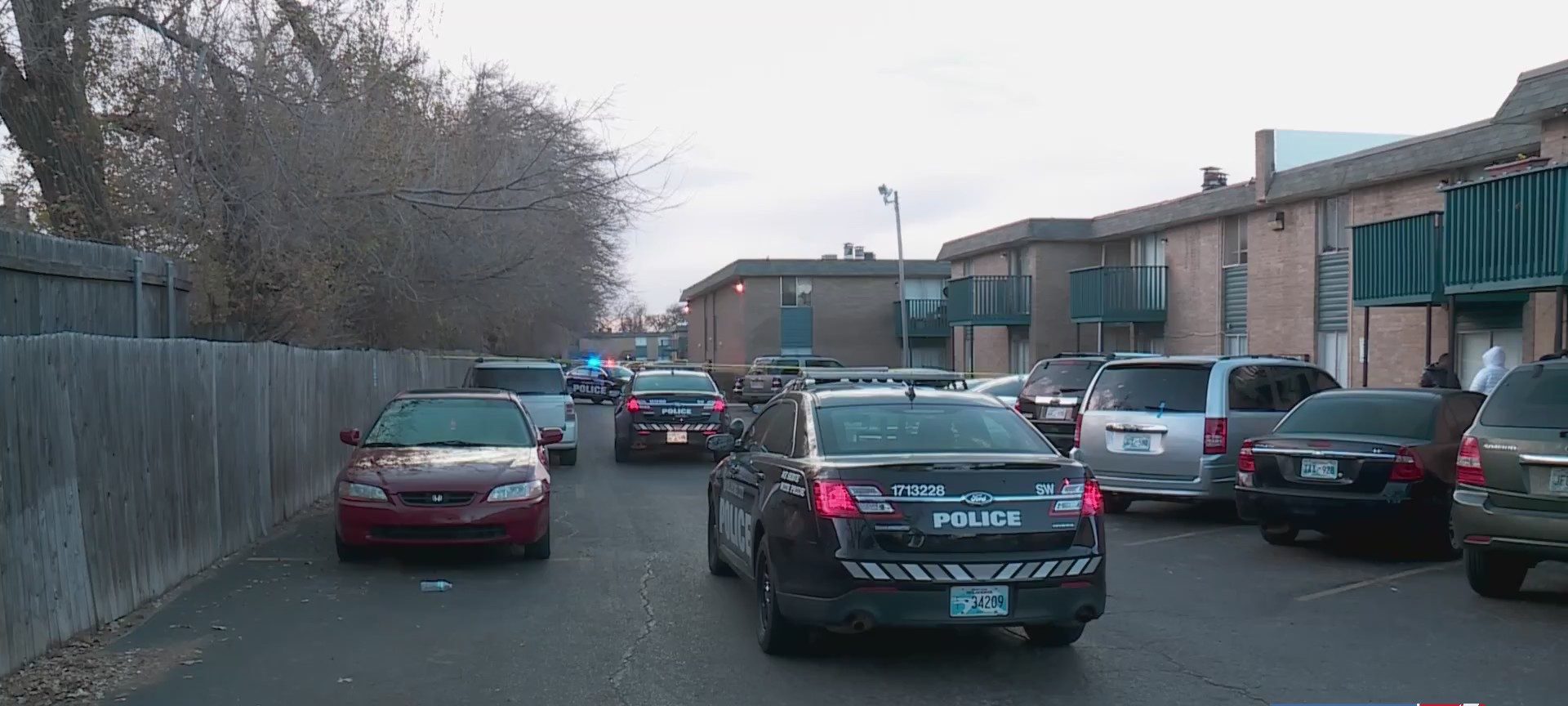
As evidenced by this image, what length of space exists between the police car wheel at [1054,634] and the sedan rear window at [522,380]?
14.1 metres

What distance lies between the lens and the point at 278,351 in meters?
13.8

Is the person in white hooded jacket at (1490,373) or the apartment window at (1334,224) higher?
the apartment window at (1334,224)


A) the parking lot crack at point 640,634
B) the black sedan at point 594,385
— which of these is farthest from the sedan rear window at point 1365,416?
the black sedan at point 594,385

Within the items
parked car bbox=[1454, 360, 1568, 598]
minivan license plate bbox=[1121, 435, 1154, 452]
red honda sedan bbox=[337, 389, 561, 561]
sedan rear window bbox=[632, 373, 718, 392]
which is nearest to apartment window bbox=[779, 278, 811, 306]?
sedan rear window bbox=[632, 373, 718, 392]

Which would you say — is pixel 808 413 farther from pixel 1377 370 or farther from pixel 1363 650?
pixel 1377 370

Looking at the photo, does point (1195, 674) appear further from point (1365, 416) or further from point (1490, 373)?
point (1490, 373)

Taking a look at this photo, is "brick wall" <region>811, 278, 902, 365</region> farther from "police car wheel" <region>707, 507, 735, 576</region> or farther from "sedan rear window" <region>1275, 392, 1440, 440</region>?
"police car wheel" <region>707, 507, 735, 576</region>

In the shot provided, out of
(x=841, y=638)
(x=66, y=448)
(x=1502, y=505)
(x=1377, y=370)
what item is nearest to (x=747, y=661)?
(x=841, y=638)

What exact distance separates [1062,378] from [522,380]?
28.5 ft

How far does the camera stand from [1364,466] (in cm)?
1077

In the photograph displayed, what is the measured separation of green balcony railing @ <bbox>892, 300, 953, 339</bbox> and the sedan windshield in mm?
36438

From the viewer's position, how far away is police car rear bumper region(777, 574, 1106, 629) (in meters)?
6.91

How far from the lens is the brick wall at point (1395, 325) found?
20.5 meters

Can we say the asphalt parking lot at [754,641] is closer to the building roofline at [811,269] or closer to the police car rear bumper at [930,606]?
the police car rear bumper at [930,606]
